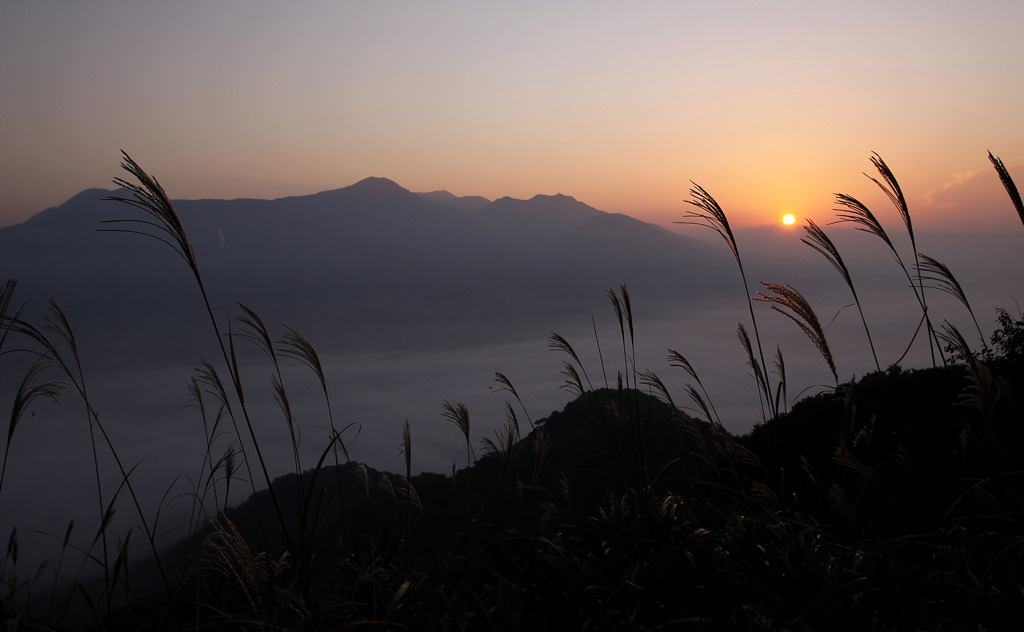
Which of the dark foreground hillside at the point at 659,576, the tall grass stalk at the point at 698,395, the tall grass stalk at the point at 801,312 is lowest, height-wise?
the dark foreground hillside at the point at 659,576

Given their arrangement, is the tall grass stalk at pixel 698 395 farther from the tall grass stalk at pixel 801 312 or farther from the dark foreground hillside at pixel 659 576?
the tall grass stalk at pixel 801 312

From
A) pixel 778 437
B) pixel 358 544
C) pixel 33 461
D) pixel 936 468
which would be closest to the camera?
pixel 358 544

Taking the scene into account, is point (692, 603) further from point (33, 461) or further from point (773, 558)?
point (33, 461)

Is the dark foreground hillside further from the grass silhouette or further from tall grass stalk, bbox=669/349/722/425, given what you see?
tall grass stalk, bbox=669/349/722/425

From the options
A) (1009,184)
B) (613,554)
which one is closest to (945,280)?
(1009,184)

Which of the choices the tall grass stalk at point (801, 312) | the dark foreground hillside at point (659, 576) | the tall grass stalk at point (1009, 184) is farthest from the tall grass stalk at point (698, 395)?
the tall grass stalk at point (1009, 184)

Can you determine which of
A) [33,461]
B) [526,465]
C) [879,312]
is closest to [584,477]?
[526,465]

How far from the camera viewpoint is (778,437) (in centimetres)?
1118

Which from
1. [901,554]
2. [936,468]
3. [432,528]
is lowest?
[432,528]

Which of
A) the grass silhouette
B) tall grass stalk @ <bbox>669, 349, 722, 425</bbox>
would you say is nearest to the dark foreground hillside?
the grass silhouette

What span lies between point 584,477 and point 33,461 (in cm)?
18999

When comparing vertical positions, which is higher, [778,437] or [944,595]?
[944,595]

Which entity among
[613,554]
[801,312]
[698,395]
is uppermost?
[801,312]

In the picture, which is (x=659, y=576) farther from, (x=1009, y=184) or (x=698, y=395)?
(x=1009, y=184)
